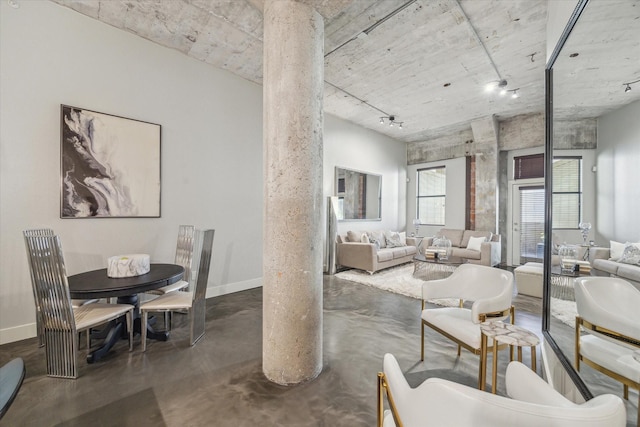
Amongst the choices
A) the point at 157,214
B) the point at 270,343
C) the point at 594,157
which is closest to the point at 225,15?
the point at 157,214

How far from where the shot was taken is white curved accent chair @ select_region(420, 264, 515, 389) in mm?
1911

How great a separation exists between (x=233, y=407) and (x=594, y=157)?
2.90m

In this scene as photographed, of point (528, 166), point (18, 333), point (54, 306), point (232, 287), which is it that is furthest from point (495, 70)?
point (18, 333)

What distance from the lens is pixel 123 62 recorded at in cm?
328

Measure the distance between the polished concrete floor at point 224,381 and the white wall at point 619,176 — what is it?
1.33 meters

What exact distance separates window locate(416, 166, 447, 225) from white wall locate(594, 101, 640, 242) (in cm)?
636

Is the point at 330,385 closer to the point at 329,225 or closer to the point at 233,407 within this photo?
the point at 233,407

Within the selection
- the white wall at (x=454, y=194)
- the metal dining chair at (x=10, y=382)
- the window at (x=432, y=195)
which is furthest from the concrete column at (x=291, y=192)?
the window at (x=432, y=195)

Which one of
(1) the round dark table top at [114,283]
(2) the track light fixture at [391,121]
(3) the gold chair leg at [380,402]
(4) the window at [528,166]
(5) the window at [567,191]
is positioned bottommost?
(3) the gold chair leg at [380,402]

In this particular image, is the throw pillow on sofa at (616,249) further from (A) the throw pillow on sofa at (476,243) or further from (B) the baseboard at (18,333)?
(B) the baseboard at (18,333)

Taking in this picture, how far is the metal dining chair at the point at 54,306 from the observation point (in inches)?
79.6

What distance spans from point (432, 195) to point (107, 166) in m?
7.79

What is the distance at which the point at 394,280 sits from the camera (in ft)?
16.8

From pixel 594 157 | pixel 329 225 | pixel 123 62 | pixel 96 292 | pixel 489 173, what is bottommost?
pixel 96 292
